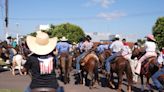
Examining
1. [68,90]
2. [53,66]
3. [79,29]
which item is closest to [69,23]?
[79,29]

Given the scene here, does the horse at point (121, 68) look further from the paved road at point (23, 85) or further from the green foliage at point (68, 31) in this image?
the green foliage at point (68, 31)

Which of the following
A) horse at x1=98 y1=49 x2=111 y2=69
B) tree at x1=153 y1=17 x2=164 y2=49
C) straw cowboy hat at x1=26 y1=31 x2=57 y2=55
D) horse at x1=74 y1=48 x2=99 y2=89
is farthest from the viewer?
Answer: tree at x1=153 y1=17 x2=164 y2=49

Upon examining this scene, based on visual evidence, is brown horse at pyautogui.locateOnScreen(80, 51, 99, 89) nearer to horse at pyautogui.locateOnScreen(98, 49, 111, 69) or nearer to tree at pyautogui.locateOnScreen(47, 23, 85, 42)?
horse at pyautogui.locateOnScreen(98, 49, 111, 69)

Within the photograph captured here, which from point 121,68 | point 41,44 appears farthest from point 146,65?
point 41,44

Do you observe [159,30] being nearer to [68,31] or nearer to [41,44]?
[68,31]

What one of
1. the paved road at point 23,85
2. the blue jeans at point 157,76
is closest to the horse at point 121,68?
the paved road at point 23,85

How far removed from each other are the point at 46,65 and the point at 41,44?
1.33ft

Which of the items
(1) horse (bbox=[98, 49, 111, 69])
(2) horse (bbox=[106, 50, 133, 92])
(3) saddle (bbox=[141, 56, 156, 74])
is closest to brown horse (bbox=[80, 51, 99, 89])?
(2) horse (bbox=[106, 50, 133, 92])

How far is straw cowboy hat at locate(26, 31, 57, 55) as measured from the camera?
21.3 ft

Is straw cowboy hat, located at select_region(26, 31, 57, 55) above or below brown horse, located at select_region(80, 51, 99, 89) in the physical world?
above

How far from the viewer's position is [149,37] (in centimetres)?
1432

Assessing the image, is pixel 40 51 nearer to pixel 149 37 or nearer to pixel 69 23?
pixel 149 37

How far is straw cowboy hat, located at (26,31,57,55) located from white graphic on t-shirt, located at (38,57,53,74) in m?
0.14

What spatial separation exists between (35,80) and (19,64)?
15.7 metres
